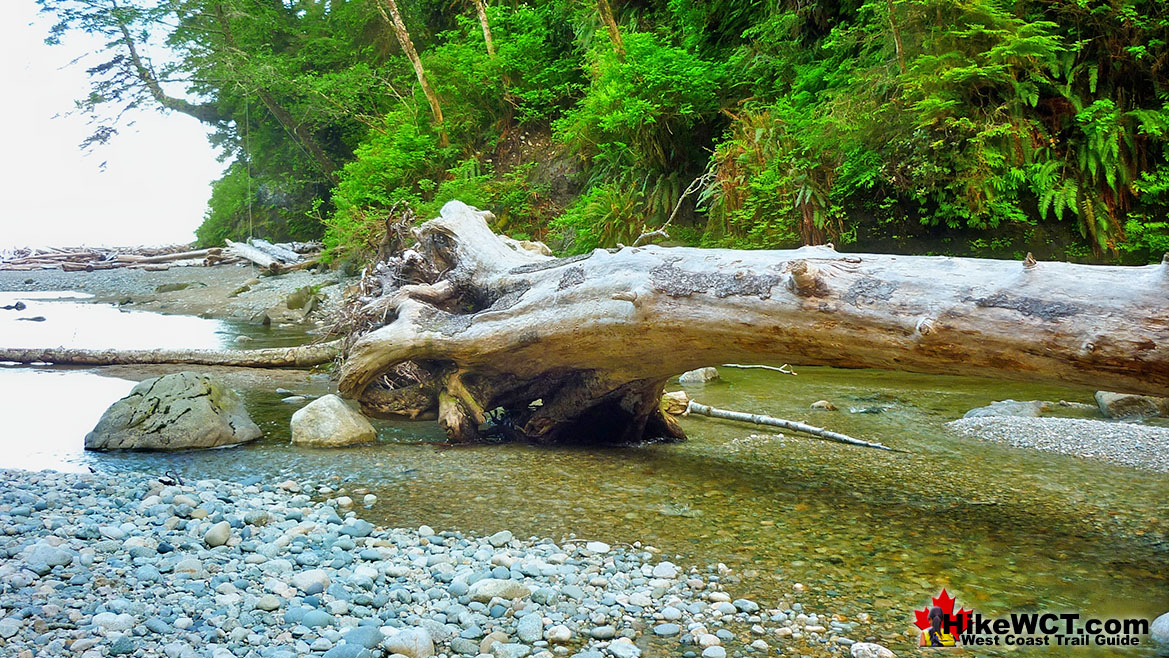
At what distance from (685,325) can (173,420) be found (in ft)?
11.5

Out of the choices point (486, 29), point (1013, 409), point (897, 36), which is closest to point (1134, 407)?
point (1013, 409)

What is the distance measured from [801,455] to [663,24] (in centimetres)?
1010

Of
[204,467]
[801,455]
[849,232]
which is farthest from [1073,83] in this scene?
[204,467]

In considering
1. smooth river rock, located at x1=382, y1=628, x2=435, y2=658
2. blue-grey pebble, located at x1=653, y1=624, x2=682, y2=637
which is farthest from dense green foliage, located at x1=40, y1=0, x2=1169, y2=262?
smooth river rock, located at x1=382, y1=628, x2=435, y2=658

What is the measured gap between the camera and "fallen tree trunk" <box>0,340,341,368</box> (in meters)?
7.63

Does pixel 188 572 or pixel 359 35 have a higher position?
pixel 359 35

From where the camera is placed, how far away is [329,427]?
16.0 ft

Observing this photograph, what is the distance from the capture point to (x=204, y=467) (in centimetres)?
422

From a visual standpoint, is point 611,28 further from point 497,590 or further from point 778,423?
point 497,590

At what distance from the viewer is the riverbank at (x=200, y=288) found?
1427cm

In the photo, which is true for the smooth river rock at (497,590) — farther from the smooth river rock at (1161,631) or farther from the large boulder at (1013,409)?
the large boulder at (1013,409)

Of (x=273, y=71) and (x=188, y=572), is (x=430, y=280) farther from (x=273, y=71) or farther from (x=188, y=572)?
(x=273, y=71)

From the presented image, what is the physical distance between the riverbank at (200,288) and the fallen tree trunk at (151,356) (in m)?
3.43

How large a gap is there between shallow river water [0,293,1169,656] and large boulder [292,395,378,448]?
0.49 ft
